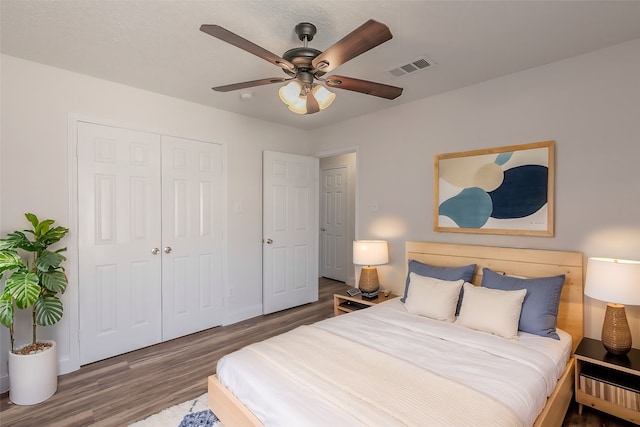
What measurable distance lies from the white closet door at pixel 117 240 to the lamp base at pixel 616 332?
3.78m

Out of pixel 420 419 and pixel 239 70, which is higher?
pixel 239 70

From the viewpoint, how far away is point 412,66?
254 cm

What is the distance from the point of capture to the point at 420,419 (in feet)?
4.18

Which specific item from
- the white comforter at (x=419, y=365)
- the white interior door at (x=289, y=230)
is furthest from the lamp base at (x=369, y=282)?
the white interior door at (x=289, y=230)

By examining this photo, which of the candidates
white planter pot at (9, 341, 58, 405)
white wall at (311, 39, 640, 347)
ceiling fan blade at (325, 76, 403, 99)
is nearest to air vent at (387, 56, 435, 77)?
white wall at (311, 39, 640, 347)

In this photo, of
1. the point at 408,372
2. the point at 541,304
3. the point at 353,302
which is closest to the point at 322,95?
the point at 408,372

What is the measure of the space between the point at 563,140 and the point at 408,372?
7.15 feet

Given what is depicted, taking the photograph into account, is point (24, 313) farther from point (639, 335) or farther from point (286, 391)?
point (639, 335)

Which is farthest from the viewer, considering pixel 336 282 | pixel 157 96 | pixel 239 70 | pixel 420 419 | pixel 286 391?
pixel 336 282

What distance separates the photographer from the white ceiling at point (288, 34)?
71.0 inches

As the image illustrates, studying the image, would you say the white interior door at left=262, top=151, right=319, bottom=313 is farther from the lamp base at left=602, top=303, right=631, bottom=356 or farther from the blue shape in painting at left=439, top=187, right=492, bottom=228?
the lamp base at left=602, top=303, right=631, bottom=356

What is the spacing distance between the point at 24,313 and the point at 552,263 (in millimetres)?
4191

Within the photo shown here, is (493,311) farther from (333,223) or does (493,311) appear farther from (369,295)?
(333,223)

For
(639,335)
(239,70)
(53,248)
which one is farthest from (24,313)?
(639,335)
